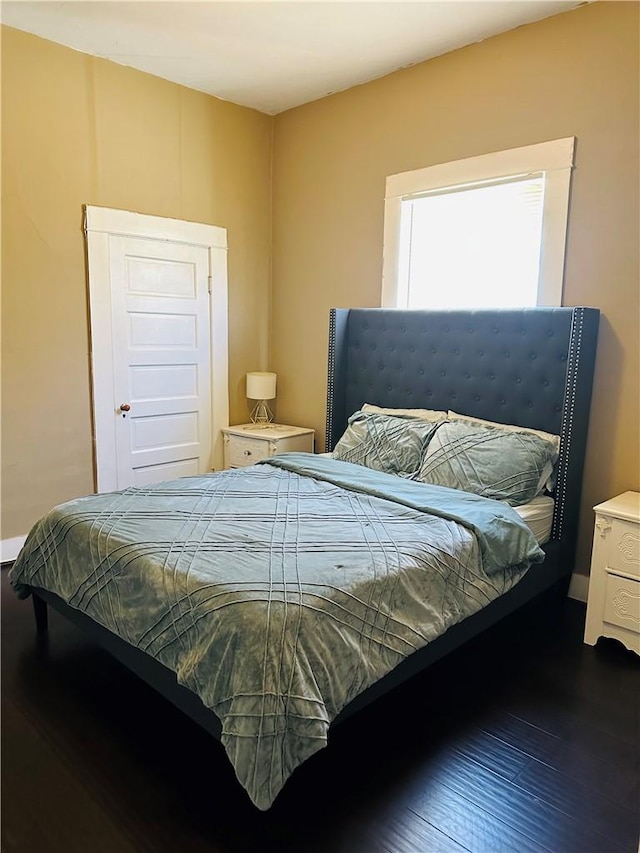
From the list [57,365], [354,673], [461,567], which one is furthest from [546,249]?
[57,365]

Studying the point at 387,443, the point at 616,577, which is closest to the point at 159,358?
the point at 387,443

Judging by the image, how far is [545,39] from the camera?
3.06 metres

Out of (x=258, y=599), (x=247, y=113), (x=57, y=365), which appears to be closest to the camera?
(x=258, y=599)

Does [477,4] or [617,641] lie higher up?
[477,4]

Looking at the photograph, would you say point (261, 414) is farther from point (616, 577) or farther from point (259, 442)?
point (616, 577)

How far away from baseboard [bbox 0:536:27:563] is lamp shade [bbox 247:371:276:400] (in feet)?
6.24

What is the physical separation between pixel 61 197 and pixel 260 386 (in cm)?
185

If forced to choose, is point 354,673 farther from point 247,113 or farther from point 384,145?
point 247,113

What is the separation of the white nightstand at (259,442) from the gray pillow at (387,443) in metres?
0.78

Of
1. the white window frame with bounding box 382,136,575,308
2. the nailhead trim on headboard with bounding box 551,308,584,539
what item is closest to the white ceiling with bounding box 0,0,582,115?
the white window frame with bounding box 382,136,575,308

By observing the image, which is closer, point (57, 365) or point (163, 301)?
point (57, 365)

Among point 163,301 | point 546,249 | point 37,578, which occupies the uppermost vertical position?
point 546,249

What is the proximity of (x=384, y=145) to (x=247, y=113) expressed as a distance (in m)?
1.24

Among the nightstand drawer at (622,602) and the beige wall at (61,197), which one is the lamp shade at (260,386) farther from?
the nightstand drawer at (622,602)
